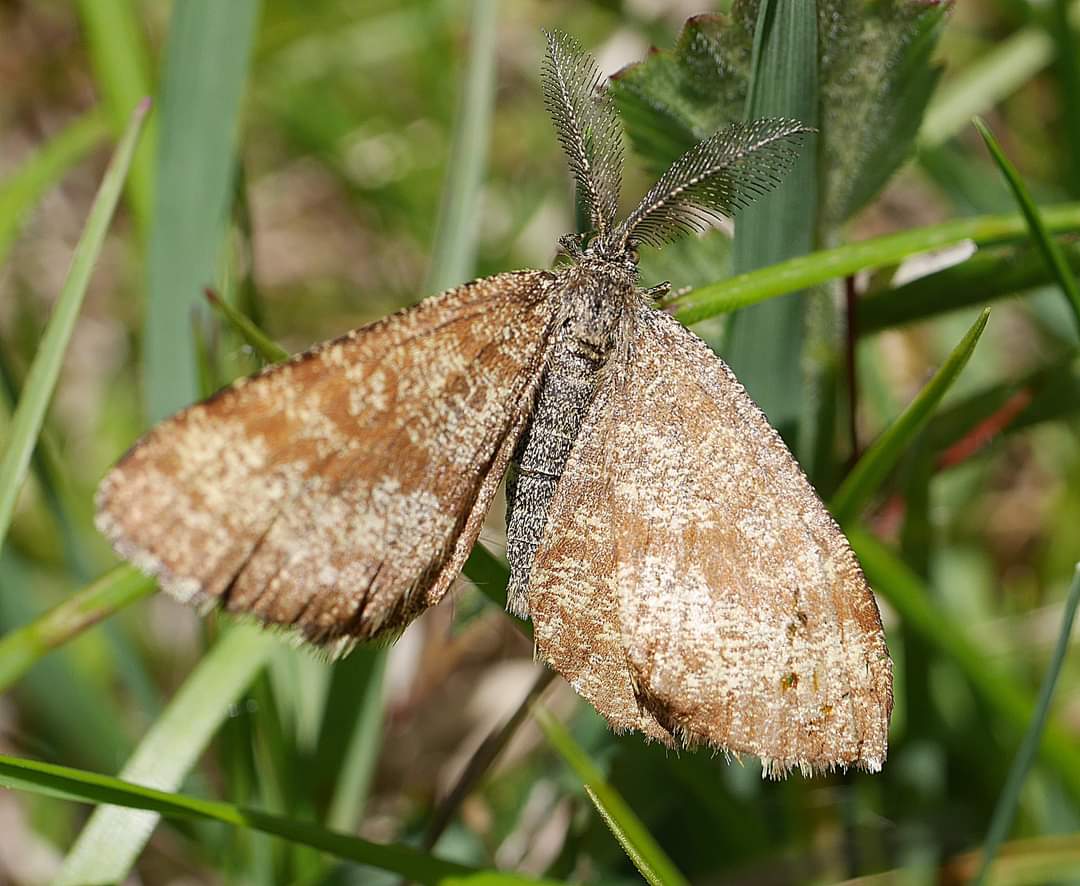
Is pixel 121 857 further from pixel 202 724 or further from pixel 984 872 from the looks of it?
pixel 984 872

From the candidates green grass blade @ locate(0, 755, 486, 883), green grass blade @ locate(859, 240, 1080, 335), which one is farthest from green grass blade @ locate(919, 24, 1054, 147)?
green grass blade @ locate(0, 755, 486, 883)

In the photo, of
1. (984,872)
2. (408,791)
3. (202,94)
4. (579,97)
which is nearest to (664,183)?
(579,97)

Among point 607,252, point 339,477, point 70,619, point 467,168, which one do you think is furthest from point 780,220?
point 70,619

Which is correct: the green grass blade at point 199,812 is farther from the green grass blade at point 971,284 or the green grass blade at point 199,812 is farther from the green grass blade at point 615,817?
the green grass blade at point 971,284

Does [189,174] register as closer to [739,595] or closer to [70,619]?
[70,619]

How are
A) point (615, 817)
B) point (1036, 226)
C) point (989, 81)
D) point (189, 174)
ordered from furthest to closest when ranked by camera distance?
1. point (989, 81)
2. point (189, 174)
3. point (1036, 226)
4. point (615, 817)

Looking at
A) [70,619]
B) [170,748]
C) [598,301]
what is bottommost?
[170,748]
